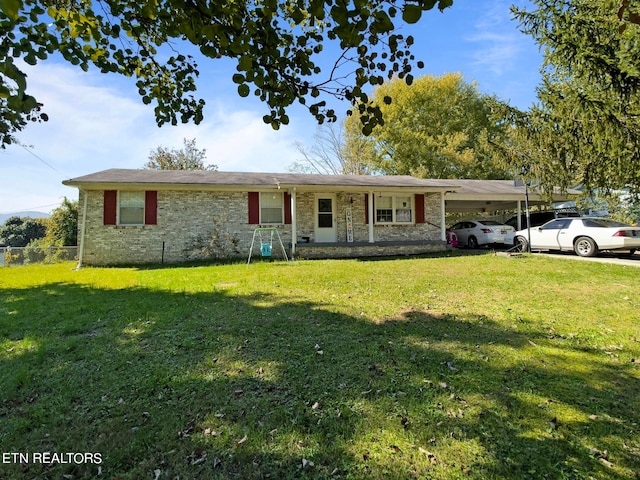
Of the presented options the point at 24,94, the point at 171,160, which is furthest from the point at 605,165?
the point at 171,160

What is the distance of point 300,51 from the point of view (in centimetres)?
257

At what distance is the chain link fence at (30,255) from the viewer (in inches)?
524

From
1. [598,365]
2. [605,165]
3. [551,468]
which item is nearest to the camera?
[551,468]

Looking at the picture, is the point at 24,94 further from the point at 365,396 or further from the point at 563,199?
the point at 563,199

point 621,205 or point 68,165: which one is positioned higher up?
point 68,165

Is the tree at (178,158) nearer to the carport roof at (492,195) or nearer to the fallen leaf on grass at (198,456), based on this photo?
the carport roof at (492,195)

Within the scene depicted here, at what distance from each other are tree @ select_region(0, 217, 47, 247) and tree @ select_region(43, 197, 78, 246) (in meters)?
6.99

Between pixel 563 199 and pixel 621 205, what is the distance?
229 inches

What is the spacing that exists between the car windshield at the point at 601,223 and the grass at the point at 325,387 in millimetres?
6154

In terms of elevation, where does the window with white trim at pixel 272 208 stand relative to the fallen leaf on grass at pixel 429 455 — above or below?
above

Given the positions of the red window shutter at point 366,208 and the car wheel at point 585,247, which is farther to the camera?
the red window shutter at point 366,208

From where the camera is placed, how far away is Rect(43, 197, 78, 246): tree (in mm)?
16047

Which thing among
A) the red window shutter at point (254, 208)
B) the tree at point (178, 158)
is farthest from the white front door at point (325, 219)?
the tree at point (178, 158)

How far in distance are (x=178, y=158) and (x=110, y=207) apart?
18.7 meters
